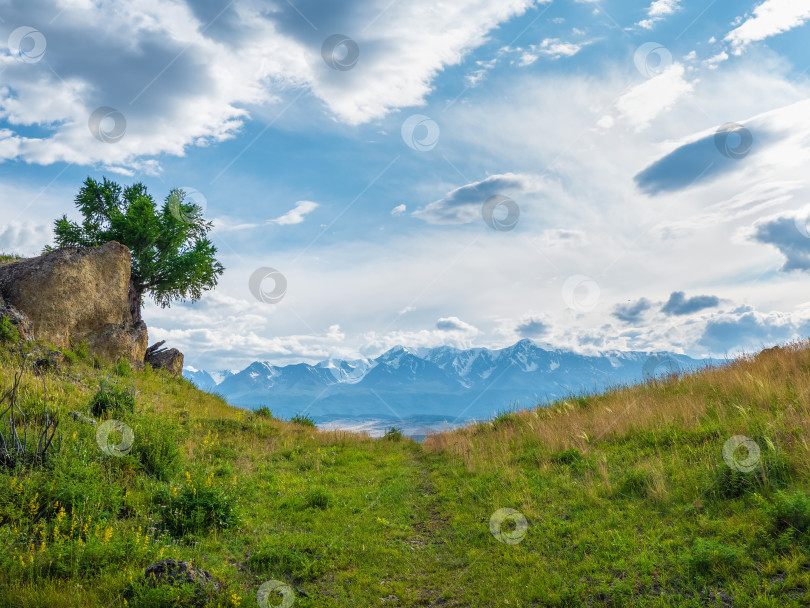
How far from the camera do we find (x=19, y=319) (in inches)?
705

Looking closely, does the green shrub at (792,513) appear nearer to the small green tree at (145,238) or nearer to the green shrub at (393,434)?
the green shrub at (393,434)

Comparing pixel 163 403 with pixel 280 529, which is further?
pixel 163 403

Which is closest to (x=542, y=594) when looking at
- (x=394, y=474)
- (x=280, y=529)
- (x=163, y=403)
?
(x=280, y=529)

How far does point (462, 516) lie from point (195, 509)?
18.1 ft

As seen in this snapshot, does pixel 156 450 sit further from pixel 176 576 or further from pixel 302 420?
pixel 302 420

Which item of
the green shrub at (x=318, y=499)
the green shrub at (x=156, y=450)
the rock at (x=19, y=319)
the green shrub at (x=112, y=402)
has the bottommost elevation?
the green shrub at (x=318, y=499)

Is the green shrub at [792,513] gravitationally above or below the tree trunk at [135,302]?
below

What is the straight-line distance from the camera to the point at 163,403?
62.0 feet

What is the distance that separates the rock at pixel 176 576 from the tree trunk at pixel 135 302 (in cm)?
2780

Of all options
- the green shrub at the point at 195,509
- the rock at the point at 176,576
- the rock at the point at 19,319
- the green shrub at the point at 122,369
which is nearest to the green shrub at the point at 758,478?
the rock at the point at 176,576

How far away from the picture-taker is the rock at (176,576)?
5750 mm

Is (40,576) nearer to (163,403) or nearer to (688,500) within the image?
(688,500)

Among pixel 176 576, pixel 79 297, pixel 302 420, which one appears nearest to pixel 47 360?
pixel 79 297

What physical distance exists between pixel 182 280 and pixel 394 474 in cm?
2701
